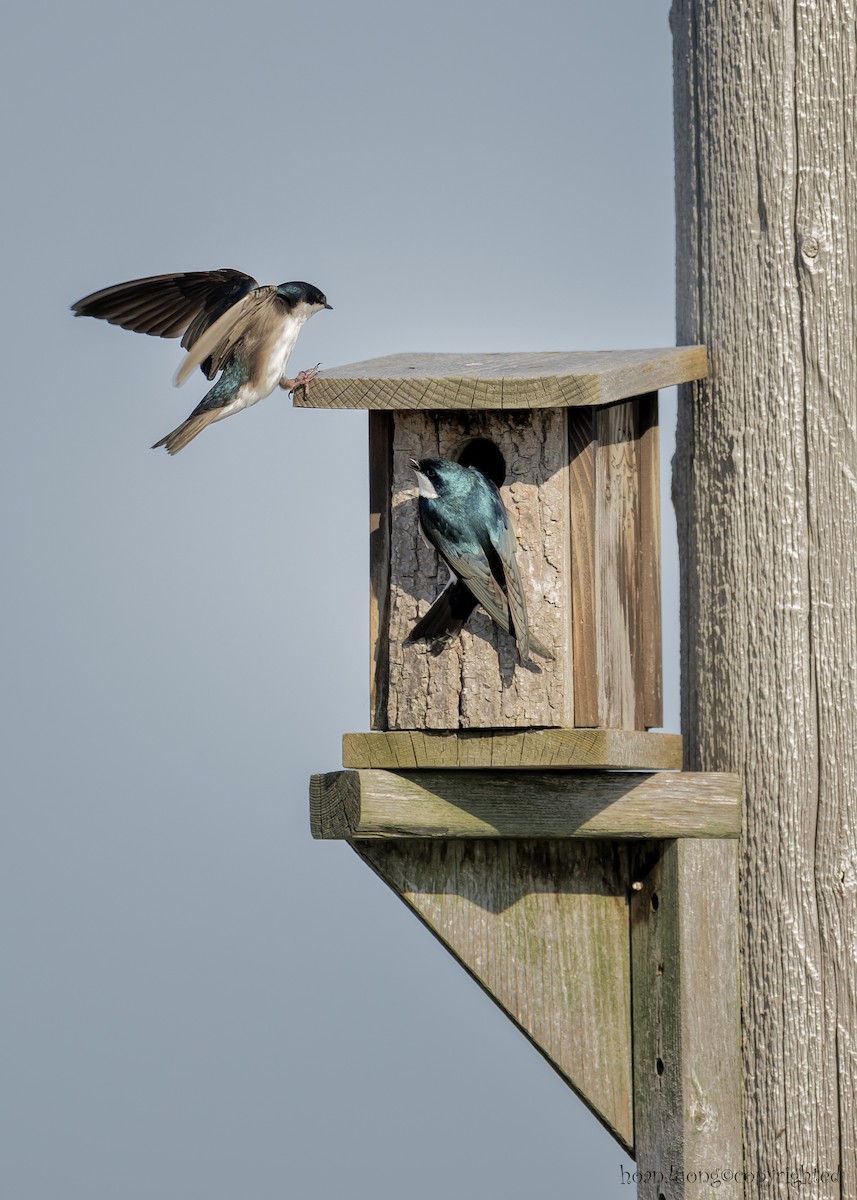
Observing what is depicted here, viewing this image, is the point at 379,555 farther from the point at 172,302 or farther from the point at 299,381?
the point at 172,302

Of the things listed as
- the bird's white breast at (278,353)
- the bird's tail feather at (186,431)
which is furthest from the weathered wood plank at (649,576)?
the bird's tail feather at (186,431)

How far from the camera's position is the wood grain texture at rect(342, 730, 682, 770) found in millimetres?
2736

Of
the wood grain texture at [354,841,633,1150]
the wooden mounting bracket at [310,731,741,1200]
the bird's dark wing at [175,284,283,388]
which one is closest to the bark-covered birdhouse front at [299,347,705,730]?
the wooden mounting bracket at [310,731,741,1200]

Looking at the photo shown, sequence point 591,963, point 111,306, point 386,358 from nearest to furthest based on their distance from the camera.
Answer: point 591,963
point 386,358
point 111,306

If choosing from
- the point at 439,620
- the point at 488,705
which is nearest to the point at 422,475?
the point at 439,620

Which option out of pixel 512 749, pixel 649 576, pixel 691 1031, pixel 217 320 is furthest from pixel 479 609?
pixel 217 320

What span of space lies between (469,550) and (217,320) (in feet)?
4.55

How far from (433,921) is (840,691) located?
97cm

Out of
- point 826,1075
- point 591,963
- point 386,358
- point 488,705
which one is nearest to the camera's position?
point 826,1075

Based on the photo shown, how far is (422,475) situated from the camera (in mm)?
2934

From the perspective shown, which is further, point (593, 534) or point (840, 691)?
point (593, 534)

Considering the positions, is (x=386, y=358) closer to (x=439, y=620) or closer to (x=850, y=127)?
(x=439, y=620)

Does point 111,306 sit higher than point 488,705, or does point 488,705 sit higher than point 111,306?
point 111,306

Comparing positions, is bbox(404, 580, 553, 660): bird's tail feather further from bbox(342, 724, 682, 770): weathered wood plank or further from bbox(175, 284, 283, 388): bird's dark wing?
bbox(175, 284, 283, 388): bird's dark wing
